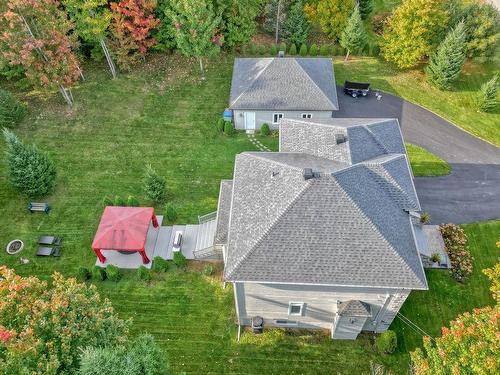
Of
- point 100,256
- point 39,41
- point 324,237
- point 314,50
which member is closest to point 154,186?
point 100,256

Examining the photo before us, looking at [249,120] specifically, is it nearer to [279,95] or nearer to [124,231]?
[279,95]

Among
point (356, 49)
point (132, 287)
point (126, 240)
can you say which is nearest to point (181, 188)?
point (126, 240)

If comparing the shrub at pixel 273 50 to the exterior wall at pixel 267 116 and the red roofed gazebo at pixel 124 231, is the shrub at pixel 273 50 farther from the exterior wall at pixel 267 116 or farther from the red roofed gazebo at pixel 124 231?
the red roofed gazebo at pixel 124 231

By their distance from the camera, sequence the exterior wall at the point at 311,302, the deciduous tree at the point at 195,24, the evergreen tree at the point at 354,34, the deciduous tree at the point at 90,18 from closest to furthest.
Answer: the exterior wall at the point at 311,302, the deciduous tree at the point at 90,18, the deciduous tree at the point at 195,24, the evergreen tree at the point at 354,34

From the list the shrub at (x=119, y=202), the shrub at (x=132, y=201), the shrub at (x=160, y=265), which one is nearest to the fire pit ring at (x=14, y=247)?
the shrub at (x=119, y=202)

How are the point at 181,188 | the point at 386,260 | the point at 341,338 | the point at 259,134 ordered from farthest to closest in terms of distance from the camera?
1. the point at 259,134
2. the point at 181,188
3. the point at 341,338
4. the point at 386,260

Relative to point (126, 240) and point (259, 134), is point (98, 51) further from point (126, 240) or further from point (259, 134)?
point (126, 240)
